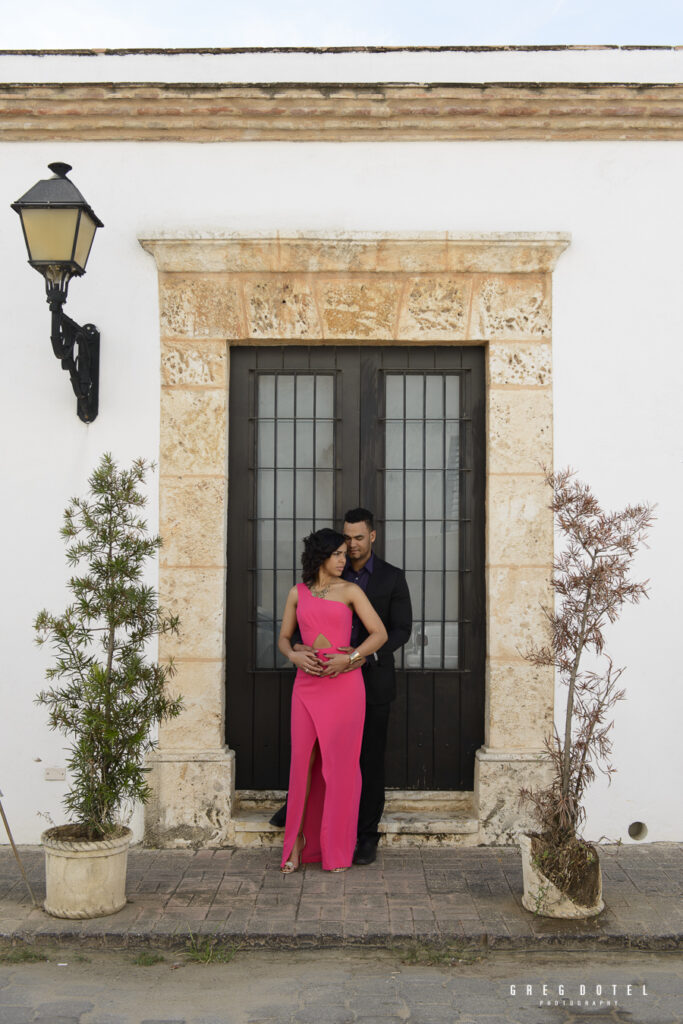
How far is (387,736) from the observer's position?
594 centimetres

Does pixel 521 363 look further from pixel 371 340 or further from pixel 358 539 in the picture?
pixel 358 539

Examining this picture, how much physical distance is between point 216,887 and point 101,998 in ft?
3.70

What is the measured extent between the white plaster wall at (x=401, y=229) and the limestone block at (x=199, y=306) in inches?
3.9

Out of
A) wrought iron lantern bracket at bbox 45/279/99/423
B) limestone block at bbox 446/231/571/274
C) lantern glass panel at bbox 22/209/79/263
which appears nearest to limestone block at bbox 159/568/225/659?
wrought iron lantern bracket at bbox 45/279/99/423

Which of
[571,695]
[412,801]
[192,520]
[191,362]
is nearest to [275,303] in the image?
[191,362]

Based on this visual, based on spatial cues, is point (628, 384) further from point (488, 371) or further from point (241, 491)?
point (241, 491)

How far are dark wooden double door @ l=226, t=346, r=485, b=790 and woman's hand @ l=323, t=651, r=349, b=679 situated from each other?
850mm

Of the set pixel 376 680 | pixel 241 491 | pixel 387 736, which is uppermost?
pixel 241 491

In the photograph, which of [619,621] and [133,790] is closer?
[133,790]

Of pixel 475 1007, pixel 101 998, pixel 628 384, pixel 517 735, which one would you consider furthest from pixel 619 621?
pixel 101 998

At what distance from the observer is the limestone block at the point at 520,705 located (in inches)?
223

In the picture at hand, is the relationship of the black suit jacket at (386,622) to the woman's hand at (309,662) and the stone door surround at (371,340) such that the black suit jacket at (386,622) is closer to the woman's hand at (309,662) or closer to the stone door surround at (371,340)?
the woman's hand at (309,662)

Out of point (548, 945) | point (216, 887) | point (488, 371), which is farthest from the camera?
point (488, 371)

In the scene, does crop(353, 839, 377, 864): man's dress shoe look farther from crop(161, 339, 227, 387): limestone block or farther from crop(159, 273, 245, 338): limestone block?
crop(159, 273, 245, 338): limestone block
